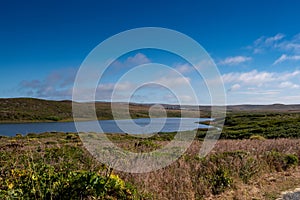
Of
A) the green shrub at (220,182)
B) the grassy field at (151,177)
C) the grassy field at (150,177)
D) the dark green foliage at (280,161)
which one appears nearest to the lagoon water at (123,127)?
the grassy field at (151,177)

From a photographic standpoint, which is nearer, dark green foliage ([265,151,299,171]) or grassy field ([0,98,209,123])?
dark green foliage ([265,151,299,171])

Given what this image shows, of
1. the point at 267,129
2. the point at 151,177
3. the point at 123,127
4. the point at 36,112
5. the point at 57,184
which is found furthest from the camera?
the point at 36,112

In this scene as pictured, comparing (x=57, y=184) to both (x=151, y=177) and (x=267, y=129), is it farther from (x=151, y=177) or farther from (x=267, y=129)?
(x=267, y=129)

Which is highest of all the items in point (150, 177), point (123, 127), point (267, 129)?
point (123, 127)

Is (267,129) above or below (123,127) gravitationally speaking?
below

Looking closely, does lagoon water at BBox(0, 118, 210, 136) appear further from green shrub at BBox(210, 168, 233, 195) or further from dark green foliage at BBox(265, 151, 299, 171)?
dark green foliage at BBox(265, 151, 299, 171)

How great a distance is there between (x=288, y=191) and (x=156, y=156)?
3.69 m

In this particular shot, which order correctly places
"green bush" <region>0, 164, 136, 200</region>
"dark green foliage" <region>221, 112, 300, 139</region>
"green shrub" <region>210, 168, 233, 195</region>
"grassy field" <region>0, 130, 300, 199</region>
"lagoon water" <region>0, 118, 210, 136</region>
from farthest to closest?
"dark green foliage" <region>221, 112, 300, 139</region> < "lagoon water" <region>0, 118, 210, 136</region> < "green shrub" <region>210, 168, 233, 195</region> < "grassy field" <region>0, 130, 300, 199</region> < "green bush" <region>0, 164, 136, 200</region>

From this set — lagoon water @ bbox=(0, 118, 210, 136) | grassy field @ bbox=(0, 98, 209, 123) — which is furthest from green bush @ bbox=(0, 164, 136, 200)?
grassy field @ bbox=(0, 98, 209, 123)

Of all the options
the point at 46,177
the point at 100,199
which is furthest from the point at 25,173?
the point at 100,199

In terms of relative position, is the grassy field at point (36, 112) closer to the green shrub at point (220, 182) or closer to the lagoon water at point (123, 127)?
the lagoon water at point (123, 127)

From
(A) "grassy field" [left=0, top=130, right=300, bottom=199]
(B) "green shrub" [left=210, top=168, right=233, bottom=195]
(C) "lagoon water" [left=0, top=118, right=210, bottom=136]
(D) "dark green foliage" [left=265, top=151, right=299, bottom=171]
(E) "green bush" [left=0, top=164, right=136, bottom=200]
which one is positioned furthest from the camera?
(C) "lagoon water" [left=0, top=118, right=210, bottom=136]

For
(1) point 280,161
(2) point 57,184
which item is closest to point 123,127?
(1) point 280,161

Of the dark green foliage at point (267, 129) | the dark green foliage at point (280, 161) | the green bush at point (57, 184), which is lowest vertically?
the dark green foliage at point (267, 129)
